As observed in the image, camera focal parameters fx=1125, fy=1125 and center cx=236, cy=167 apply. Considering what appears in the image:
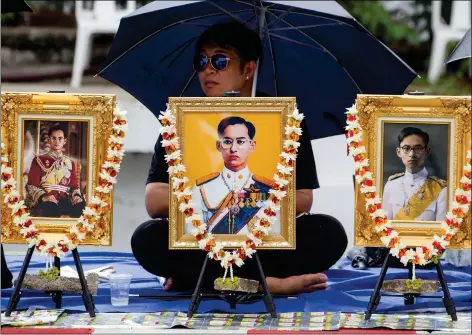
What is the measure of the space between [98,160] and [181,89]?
1.08 m

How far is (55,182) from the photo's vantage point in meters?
6.66

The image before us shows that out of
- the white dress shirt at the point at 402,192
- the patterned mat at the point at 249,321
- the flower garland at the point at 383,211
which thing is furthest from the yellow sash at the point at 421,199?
the patterned mat at the point at 249,321

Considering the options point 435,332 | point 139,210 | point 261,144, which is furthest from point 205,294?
point 139,210

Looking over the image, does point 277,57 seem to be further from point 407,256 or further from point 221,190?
point 407,256

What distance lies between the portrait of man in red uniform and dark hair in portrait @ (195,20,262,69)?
117 cm

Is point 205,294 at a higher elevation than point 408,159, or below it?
below

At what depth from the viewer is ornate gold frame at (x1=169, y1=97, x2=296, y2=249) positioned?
260 inches

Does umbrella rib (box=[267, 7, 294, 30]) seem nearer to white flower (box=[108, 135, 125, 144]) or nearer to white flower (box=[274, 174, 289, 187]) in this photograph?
white flower (box=[274, 174, 289, 187])

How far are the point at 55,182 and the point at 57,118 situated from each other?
379 mm

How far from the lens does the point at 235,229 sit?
6660mm

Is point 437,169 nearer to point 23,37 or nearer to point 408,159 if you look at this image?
point 408,159

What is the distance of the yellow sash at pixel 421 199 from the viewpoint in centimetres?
663

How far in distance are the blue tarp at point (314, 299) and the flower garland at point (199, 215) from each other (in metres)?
0.45

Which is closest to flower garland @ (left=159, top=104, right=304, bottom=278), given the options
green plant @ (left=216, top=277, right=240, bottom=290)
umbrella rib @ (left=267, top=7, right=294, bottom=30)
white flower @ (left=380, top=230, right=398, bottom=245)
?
green plant @ (left=216, top=277, right=240, bottom=290)
